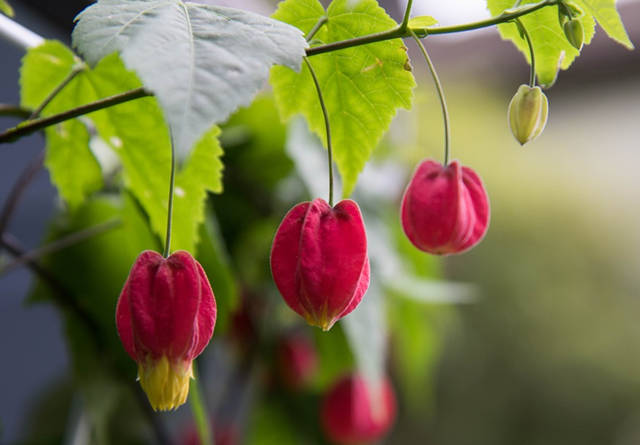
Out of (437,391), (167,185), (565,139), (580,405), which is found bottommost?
(437,391)

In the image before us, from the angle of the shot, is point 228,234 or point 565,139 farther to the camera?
point 565,139

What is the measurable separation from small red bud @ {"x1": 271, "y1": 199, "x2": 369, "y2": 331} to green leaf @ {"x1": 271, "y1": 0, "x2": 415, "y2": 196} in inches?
1.8

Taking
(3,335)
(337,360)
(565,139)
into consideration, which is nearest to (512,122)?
(337,360)

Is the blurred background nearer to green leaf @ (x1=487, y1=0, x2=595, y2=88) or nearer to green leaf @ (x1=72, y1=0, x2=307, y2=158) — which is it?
green leaf @ (x1=487, y1=0, x2=595, y2=88)

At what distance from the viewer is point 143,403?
617mm

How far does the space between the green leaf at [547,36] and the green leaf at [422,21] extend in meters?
0.05

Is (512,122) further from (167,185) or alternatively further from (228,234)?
(228,234)

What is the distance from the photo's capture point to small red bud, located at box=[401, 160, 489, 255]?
349 mm

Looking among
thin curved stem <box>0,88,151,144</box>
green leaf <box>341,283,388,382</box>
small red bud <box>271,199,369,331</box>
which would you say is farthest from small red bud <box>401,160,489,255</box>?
green leaf <box>341,283,388,382</box>

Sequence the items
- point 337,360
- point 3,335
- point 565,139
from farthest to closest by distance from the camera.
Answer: point 565,139 < point 3,335 < point 337,360

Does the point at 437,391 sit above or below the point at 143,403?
below

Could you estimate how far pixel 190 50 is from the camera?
9.3 inches

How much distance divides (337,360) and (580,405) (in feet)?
5.13

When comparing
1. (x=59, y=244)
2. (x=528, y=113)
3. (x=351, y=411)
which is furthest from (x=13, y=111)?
(x=351, y=411)
